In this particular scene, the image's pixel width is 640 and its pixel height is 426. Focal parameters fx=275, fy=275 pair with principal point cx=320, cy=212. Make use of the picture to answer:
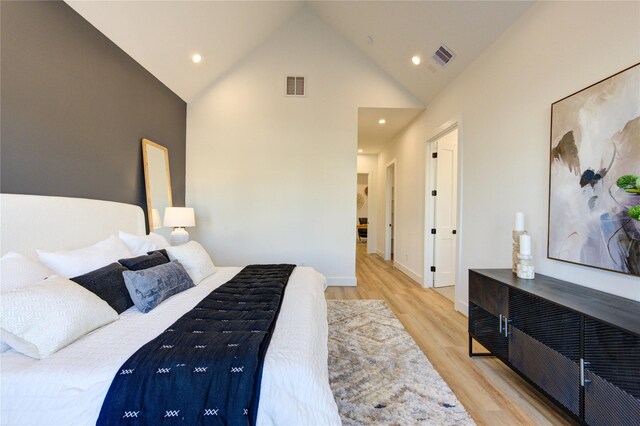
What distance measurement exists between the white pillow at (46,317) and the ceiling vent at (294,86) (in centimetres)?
383

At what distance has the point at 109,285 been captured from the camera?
1.73 m

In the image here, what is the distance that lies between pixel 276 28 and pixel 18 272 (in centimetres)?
439

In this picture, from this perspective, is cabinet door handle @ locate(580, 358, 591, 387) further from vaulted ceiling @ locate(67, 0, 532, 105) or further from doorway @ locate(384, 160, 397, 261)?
doorway @ locate(384, 160, 397, 261)

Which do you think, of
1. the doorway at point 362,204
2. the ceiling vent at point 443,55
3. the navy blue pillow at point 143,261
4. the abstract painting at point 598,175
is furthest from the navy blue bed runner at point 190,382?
the doorway at point 362,204

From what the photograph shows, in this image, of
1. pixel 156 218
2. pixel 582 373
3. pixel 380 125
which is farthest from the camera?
pixel 380 125

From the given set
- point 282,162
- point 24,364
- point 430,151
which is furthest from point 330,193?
point 24,364

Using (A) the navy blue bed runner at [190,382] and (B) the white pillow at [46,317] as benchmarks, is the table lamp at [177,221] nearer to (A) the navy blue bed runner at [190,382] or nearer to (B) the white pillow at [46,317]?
(B) the white pillow at [46,317]

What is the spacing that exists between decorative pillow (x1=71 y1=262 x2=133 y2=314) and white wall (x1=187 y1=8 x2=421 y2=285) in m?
2.59

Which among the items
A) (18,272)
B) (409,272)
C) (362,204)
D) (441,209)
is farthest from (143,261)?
(362,204)

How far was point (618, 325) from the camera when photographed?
3.96 ft

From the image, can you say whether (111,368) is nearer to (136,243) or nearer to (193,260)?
(193,260)

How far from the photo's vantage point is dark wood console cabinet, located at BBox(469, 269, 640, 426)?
1197mm

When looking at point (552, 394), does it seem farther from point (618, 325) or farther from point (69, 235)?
point (69, 235)

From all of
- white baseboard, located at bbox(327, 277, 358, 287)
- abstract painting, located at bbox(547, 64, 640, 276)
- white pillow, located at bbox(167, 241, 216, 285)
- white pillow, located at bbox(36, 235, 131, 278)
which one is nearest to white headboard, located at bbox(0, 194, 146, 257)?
white pillow, located at bbox(36, 235, 131, 278)
